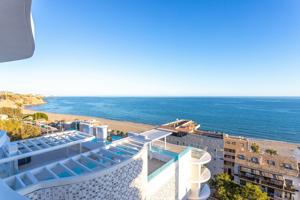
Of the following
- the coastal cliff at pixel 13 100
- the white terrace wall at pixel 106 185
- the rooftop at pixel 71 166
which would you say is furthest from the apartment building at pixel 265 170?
the coastal cliff at pixel 13 100

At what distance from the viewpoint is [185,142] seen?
15.5 metres

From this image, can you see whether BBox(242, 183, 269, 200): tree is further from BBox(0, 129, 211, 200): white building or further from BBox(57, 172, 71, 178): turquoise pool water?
BBox(57, 172, 71, 178): turquoise pool water

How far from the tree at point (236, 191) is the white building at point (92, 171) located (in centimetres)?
116

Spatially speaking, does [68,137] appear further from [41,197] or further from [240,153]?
[240,153]

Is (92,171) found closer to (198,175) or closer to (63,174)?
(63,174)

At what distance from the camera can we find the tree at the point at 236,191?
8.14 m

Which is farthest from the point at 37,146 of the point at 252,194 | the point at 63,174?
the point at 252,194

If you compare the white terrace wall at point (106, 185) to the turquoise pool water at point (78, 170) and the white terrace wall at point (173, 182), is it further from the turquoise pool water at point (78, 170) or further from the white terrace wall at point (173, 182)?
the white terrace wall at point (173, 182)

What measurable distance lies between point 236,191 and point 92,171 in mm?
8022

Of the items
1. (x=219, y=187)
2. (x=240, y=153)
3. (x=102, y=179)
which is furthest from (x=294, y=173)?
(x=102, y=179)

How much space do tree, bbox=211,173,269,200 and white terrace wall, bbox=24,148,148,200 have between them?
5.78m

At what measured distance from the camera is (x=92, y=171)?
4039mm

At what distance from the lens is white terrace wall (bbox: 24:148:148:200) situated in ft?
12.0

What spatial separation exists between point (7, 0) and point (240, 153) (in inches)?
648
